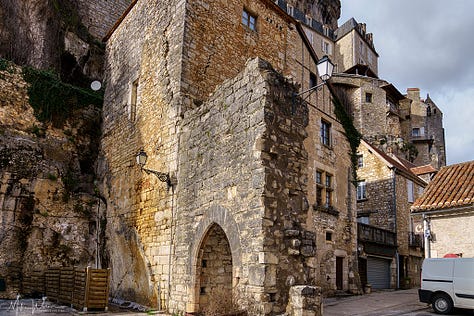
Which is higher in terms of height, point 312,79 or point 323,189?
point 312,79

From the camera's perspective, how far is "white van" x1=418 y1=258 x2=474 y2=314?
9.80 metres

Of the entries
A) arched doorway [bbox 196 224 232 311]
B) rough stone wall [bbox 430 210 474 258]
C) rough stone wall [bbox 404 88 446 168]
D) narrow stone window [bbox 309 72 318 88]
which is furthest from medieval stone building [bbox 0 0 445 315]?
rough stone wall [bbox 404 88 446 168]

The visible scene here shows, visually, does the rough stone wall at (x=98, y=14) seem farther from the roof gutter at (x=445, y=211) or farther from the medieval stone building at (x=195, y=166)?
the roof gutter at (x=445, y=211)

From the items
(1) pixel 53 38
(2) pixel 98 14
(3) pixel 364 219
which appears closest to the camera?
(1) pixel 53 38

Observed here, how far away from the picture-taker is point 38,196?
11.4 m

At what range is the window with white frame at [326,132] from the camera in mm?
15336

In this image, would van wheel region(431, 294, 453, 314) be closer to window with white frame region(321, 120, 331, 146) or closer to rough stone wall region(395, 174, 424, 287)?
window with white frame region(321, 120, 331, 146)

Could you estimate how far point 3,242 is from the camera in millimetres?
10570

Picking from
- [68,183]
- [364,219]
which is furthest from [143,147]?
[364,219]

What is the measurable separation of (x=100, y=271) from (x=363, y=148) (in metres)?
16.3

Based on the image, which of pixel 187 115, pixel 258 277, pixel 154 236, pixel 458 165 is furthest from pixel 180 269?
pixel 458 165

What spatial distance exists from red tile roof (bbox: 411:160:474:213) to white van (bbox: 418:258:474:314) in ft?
5.40

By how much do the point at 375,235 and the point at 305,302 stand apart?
13004mm

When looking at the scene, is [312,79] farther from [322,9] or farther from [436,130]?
[436,130]
